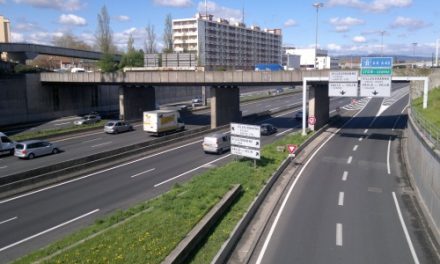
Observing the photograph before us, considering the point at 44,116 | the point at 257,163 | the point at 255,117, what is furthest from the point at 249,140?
the point at 44,116

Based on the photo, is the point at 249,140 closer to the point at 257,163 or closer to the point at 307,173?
the point at 257,163

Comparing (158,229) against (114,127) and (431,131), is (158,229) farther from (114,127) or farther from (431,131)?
(114,127)

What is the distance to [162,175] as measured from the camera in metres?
30.0

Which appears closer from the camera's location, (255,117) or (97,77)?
(97,77)

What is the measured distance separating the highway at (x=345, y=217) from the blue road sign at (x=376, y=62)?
30.2ft

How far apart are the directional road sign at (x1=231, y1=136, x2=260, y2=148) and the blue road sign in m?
18.6

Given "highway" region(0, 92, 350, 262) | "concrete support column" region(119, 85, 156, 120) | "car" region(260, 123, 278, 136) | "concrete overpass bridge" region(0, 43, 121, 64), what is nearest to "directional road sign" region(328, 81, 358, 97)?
"car" region(260, 123, 278, 136)

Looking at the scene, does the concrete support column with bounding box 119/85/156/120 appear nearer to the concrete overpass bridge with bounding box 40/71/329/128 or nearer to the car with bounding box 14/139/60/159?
the concrete overpass bridge with bounding box 40/71/329/128

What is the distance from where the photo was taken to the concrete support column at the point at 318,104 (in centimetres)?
4978

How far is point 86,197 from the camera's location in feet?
81.0

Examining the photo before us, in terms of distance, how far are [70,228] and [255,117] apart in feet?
159

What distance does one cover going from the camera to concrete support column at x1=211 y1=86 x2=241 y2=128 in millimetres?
54375

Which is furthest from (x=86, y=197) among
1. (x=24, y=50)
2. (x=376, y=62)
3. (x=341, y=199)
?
(x=24, y=50)

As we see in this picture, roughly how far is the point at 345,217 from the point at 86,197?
15376mm
